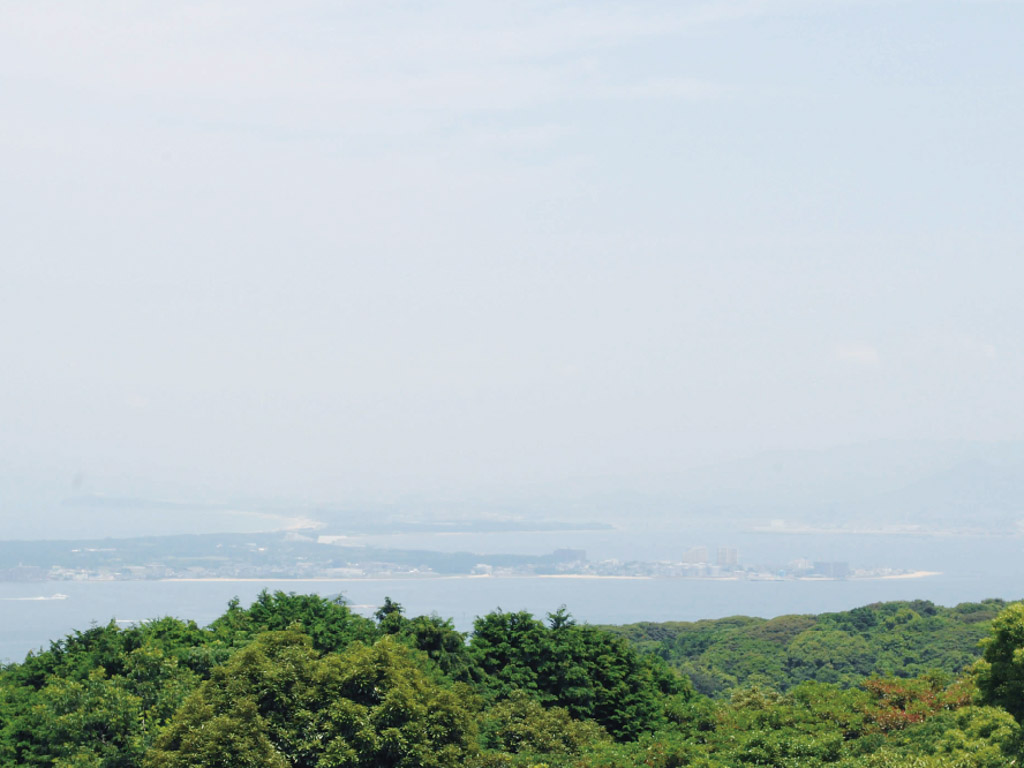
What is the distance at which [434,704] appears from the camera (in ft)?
60.0

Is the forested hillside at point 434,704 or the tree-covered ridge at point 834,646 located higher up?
the forested hillside at point 434,704

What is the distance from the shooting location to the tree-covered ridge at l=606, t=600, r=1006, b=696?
51.1m

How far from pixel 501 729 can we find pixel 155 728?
24.5 feet

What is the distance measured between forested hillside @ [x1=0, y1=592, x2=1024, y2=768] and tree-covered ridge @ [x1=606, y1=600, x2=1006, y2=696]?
17.8 m

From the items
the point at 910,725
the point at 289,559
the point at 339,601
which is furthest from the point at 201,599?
the point at 910,725

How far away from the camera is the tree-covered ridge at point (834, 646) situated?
51094 millimetres

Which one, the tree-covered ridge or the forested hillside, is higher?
the forested hillside

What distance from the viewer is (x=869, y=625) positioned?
6031 centimetres

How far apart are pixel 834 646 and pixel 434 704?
41.7m

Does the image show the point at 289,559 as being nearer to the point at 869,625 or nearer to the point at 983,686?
the point at 869,625

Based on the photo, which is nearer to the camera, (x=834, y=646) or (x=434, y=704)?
(x=434, y=704)

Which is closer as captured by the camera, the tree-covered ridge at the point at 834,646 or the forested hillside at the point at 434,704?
the forested hillside at the point at 434,704

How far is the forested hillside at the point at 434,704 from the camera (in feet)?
58.3

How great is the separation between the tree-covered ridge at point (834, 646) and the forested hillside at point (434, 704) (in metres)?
17.8
